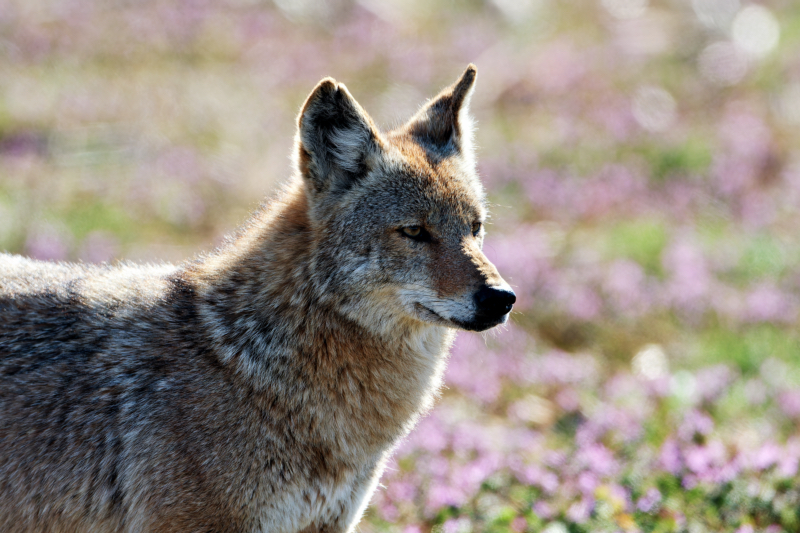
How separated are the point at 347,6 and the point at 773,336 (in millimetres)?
14213

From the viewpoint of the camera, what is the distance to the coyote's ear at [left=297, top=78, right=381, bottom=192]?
4.27 meters

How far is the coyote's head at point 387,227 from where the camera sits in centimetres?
416

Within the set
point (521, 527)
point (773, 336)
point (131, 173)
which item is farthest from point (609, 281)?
point (131, 173)

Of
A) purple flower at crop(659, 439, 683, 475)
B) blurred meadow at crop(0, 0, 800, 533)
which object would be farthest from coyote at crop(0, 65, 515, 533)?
purple flower at crop(659, 439, 683, 475)

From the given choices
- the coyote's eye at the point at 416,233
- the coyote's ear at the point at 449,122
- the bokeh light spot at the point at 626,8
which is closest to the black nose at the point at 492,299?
the coyote's eye at the point at 416,233

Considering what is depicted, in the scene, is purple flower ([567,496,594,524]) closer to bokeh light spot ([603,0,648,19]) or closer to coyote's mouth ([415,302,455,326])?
coyote's mouth ([415,302,455,326])

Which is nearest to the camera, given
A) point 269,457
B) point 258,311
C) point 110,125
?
point 269,457

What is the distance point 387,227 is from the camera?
4293mm

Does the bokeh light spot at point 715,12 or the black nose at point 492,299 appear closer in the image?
the black nose at point 492,299

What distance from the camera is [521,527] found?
5.27m

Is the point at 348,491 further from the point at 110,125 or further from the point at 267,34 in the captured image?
the point at 267,34

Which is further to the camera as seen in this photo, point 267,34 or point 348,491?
point 267,34

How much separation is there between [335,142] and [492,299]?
4.43ft

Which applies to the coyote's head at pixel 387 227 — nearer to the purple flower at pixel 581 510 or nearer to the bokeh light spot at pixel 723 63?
the purple flower at pixel 581 510
